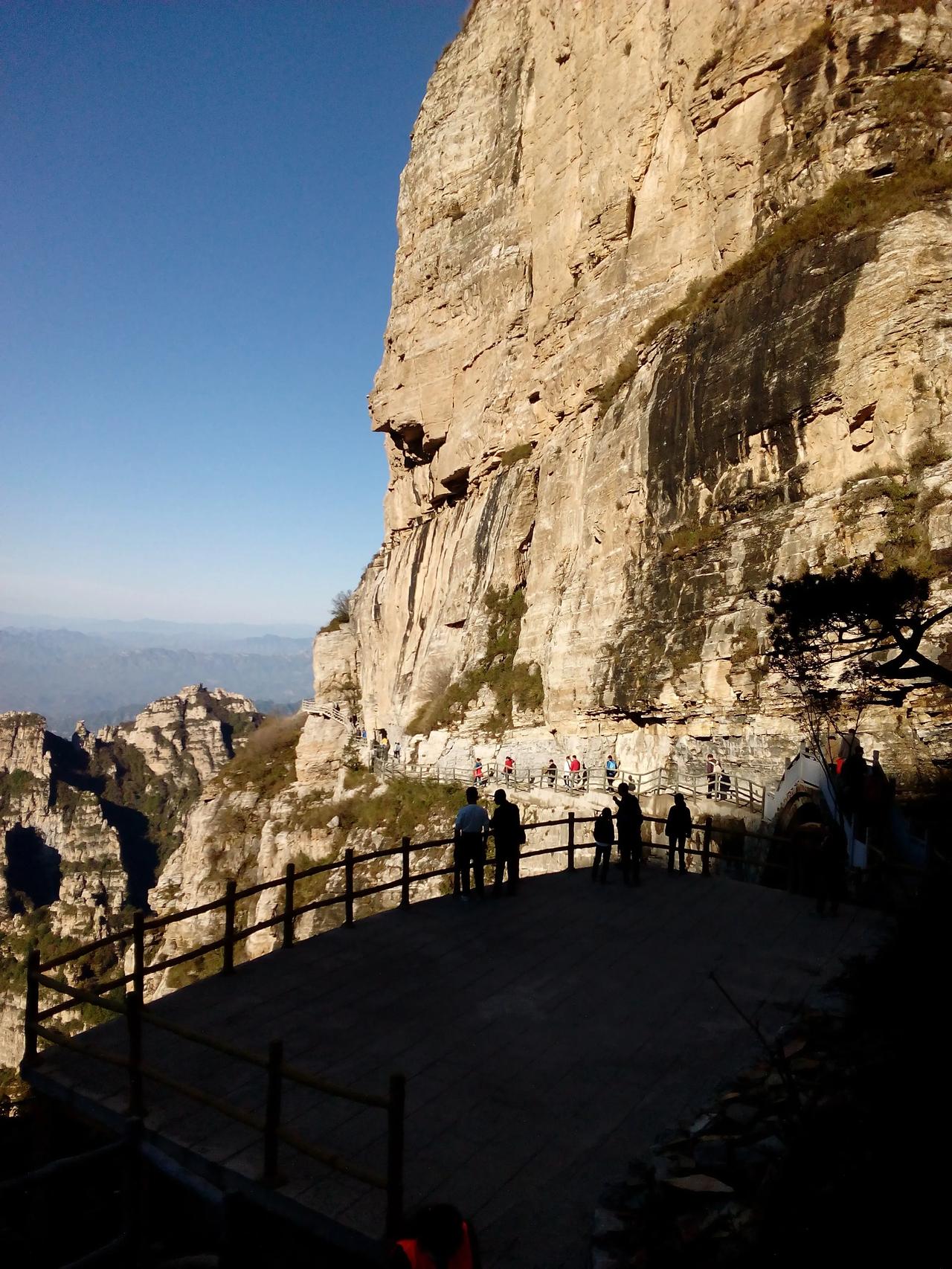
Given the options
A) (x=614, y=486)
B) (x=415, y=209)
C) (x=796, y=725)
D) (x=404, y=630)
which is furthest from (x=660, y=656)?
(x=415, y=209)

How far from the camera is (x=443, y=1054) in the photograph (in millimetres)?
5781

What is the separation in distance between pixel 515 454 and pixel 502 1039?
27.3m

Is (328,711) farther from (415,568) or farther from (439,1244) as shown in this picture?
(439,1244)

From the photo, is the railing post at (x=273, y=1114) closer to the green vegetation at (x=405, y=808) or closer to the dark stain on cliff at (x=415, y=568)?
the green vegetation at (x=405, y=808)

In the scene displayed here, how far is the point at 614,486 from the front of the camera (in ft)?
75.3

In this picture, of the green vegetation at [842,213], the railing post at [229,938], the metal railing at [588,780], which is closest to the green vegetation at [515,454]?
the green vegetation at [842,213]

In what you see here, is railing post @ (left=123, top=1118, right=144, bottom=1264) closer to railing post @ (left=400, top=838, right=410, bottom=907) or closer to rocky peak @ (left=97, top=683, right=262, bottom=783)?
railing post @ (left=400, top=838, right=410, bottom=907)

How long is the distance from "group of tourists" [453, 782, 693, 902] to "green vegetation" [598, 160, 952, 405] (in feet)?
45.7

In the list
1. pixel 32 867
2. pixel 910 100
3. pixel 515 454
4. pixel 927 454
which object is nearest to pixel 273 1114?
pixel 927 454

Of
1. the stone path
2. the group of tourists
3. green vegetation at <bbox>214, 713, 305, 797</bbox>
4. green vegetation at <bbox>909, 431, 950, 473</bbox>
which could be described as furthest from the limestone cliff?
green vegetation at <bbox>909, 431, 950, 473</bbox>

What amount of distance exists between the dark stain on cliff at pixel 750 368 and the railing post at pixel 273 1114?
16.6 m

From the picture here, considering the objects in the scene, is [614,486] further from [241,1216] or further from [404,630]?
[241,1216]

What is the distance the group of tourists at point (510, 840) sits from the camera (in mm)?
9672

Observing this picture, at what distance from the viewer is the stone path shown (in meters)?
4.36
